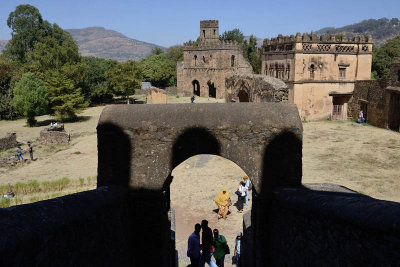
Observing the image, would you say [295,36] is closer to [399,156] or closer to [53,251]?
[399,156]

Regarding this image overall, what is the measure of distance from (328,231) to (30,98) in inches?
1267

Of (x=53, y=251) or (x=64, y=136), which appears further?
(x=64, y=136)

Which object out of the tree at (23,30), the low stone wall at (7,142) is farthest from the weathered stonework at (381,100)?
the tree at (23,30)

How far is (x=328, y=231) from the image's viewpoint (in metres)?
4.33

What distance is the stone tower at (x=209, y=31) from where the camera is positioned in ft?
165

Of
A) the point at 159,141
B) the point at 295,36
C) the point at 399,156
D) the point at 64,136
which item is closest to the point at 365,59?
the point at 295,36

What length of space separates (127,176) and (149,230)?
1.11m

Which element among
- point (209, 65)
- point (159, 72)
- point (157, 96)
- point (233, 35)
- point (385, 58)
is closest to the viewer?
point (157, 96)

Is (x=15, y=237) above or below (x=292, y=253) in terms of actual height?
above

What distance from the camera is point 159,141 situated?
243 inches

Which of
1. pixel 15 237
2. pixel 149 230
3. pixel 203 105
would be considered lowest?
pixel 149 230

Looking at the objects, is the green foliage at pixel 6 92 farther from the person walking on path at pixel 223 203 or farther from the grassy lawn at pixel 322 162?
the person walking on path at pixel 223 203

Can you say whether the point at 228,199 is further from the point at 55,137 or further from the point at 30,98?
the point at 30,98

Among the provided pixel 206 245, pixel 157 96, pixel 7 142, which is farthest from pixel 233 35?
pixel 206 245
